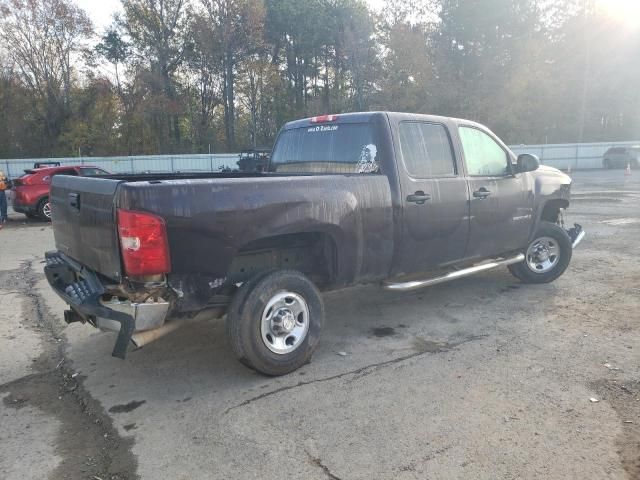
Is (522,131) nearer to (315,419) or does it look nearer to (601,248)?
(601,248)

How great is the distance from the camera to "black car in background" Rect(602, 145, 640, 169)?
109 ft

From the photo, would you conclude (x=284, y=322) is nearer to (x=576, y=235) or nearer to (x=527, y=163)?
(x=527, y=163)

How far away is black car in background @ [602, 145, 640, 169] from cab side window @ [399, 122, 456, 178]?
110 feet

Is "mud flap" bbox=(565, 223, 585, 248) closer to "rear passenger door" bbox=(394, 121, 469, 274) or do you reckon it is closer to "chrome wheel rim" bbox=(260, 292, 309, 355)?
"rear passenger door" bbox=(394, 121, 469, 274)

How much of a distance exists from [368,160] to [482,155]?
1.64 meters

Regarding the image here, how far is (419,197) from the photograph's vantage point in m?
4.67

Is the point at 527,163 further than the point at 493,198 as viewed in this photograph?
Yes

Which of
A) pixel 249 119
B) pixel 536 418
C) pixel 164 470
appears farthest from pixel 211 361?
pixel 249 119

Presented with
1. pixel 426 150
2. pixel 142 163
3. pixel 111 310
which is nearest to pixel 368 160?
pixel 426 150

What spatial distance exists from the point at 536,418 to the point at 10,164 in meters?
27.2

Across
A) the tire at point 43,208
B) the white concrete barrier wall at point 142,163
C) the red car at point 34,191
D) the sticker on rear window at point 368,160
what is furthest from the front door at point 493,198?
the white concrete barrier wall at point 142,163

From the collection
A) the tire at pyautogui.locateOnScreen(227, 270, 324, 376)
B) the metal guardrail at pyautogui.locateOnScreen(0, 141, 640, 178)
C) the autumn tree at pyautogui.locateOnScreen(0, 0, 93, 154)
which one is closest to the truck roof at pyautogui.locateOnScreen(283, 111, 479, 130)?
the tire at pyautogui.locateOnScreen(227, 270, 324, 376)

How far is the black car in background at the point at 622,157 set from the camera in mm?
33312

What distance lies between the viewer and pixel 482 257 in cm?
561
